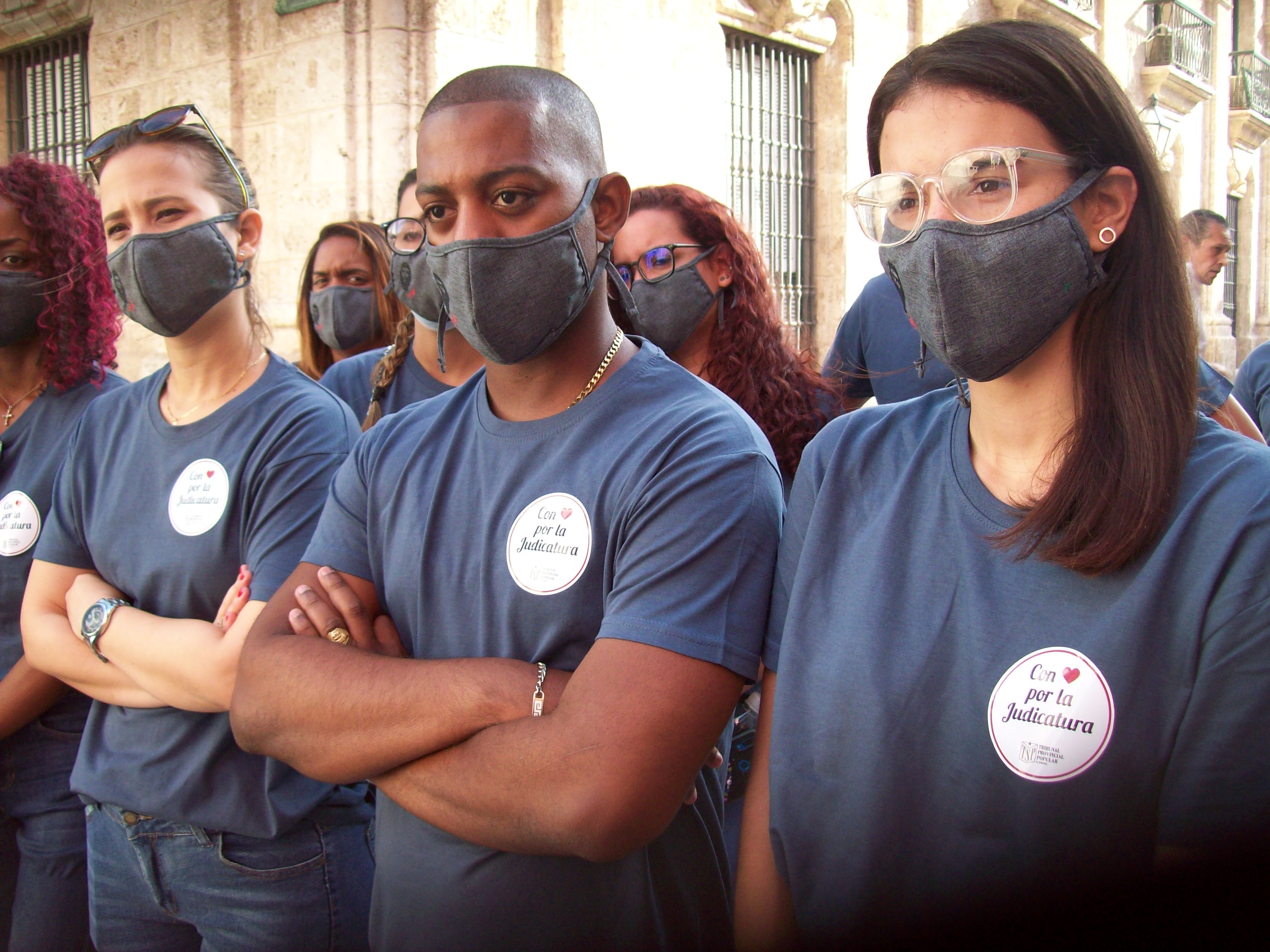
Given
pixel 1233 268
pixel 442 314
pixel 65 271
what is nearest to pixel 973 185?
pixel 442 314

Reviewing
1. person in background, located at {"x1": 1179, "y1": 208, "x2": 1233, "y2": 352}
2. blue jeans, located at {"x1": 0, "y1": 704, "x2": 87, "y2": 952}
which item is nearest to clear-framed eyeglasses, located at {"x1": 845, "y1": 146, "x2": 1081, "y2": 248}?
blue jeans, located at {"x1": 0, "y1": 704, "x2": 87, "y2": 952}

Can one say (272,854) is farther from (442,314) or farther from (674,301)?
(674,301)

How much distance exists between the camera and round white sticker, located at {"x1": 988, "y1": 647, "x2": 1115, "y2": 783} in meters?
1.19

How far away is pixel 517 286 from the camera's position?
1.77 metres

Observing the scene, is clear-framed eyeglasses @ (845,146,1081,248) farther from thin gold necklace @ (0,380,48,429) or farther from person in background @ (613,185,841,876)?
thin gold necklace @ (0,380,48,429)

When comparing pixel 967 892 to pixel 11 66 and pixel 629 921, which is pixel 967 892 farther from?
pixel 11 66

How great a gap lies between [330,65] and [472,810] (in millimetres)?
5529

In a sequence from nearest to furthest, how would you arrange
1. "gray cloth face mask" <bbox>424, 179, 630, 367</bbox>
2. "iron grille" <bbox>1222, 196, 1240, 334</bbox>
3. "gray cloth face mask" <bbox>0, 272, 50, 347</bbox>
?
"gray cloth face mask" <bbox>424, 179, 630, 367</bbox> < "gray cloth face mask" <bbox>0, 272, 50, 347</bbox> < "iron grille" <bbox>1222, 196, 1240, 334</bbox>

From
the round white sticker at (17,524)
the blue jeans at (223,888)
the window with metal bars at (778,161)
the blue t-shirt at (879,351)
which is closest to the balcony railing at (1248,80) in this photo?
the window with metal bars at (778,161)

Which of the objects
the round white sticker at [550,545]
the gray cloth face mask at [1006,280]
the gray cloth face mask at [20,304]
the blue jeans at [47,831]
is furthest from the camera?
the gray cloth face mask at [20,304]

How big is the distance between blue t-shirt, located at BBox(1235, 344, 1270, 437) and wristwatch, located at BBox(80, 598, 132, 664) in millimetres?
4487

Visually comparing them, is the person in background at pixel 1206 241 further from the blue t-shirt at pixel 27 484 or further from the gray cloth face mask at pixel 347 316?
the blue t-shirt at pixel 27 484

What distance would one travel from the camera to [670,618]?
1.50m

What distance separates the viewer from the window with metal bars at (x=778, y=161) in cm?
907
